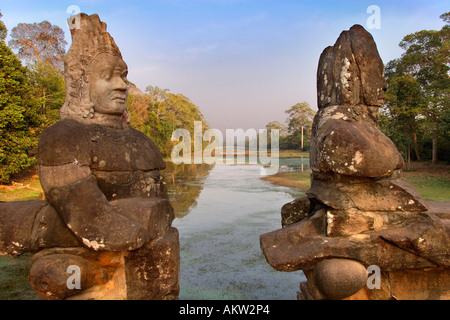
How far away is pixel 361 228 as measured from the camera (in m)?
2.64

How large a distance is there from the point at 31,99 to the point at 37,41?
602 inches

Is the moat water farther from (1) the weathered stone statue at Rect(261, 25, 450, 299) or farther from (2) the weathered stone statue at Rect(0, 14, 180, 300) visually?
(1) the weathered stone statue at Rect(261, 25, 450, 299)

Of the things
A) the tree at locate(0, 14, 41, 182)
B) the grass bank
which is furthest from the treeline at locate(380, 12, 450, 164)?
the tree at locate(0, 14, 41, 182)

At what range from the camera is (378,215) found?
8.73ft

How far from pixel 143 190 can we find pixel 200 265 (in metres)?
2.66

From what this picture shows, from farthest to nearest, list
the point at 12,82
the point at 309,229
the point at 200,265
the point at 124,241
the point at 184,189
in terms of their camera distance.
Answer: the point at 184,189, the point at 12,82, the point at 200,265, the point at 309,229, the point at 124,241

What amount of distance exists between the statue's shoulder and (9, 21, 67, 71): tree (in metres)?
25.6

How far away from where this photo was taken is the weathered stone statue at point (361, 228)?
2.51 meters

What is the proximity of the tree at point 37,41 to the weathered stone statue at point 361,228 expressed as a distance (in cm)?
2693

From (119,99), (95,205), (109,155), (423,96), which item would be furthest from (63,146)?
(423,96)

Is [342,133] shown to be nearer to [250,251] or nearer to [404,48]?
[250,251]

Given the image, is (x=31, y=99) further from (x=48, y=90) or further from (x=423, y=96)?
(x=423, y=96)

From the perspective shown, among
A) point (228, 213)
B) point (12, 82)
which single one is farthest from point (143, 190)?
point (12, 82)
